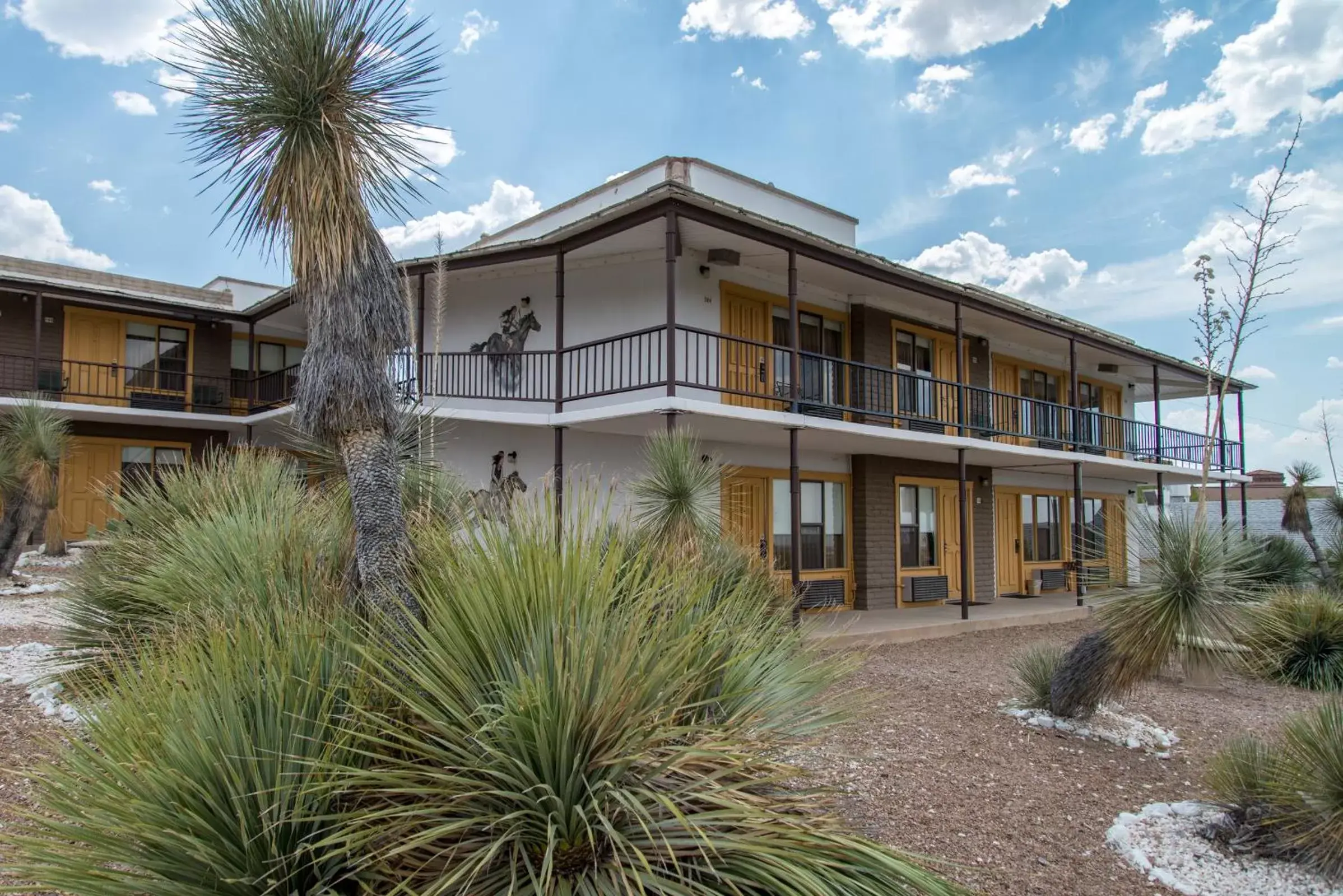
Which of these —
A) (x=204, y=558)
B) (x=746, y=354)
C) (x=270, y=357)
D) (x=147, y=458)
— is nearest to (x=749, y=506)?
→ (x=746, y=354)

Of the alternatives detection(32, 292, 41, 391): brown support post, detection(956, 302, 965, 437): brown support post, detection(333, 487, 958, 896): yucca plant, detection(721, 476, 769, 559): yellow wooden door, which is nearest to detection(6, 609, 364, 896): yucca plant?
detection(333, 487, 958, 896): yucca plant

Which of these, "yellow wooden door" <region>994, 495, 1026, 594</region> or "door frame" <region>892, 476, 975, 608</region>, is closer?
"door frame" <region>892, 476, 975, 608</region>

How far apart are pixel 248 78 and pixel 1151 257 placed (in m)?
19.1

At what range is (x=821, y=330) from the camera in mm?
15344

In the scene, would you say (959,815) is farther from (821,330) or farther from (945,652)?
(821,330)

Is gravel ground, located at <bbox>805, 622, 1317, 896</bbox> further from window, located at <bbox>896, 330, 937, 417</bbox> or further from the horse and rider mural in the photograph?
the horse and rider mural

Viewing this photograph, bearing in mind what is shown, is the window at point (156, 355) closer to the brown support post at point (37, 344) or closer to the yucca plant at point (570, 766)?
the brown support post at point (37, 344)

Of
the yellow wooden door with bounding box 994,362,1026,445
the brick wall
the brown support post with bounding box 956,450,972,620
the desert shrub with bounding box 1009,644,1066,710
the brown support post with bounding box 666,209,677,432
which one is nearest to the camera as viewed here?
the desert shrub with bounding box 1009,644,1066,710

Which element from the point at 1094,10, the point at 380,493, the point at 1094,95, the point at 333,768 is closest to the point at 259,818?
the point at 333,768

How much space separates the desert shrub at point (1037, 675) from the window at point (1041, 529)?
11871mm

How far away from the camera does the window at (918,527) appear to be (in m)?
16.6

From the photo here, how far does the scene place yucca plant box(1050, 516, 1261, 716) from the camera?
6.28 metres

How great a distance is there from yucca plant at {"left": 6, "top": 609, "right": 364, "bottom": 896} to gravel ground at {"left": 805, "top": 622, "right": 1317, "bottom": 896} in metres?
1.94

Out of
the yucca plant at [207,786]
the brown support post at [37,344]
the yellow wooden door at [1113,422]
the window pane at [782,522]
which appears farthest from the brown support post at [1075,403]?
the brown support post at [37,344]
